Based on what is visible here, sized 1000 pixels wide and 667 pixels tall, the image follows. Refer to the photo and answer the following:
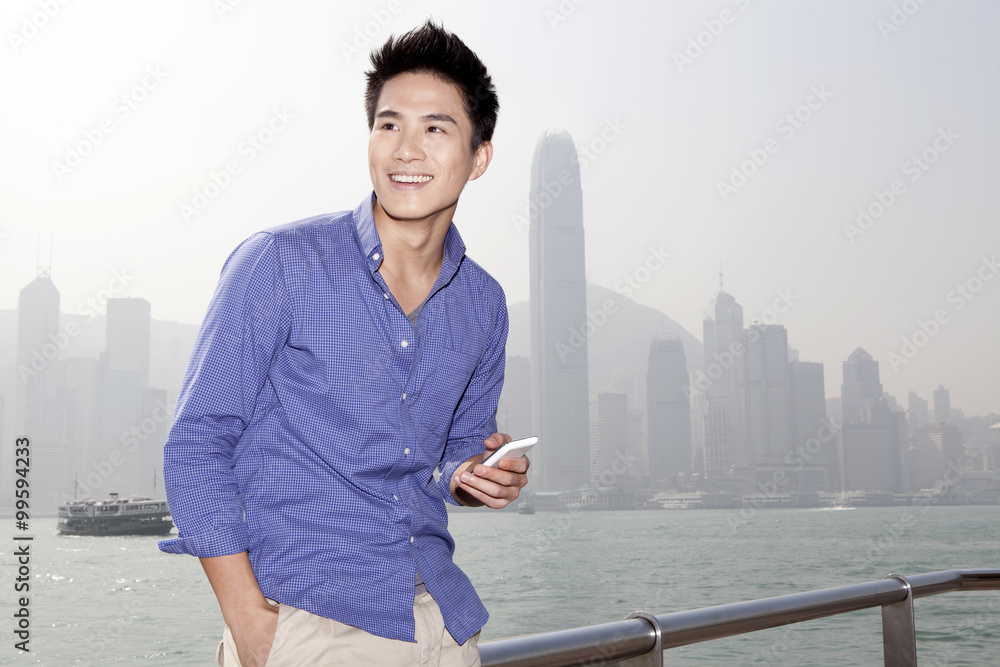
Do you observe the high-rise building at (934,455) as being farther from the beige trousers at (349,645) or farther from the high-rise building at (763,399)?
the beige trousers at (349,645)

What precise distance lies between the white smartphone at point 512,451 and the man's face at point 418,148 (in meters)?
0.36

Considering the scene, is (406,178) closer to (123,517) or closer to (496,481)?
(496,481)

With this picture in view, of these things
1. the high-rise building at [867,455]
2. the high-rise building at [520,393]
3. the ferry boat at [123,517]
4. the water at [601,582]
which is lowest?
the water at [601,582]

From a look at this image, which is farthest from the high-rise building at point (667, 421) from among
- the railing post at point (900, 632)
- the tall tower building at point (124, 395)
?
the railing post at point (900, 632)

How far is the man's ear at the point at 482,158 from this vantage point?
4.26ft

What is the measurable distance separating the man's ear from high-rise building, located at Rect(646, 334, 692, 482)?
238 ft

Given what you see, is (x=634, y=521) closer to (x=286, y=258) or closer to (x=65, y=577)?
(x=65, y=577)

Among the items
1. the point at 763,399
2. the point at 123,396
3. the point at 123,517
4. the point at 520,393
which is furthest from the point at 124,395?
the point at 763,399

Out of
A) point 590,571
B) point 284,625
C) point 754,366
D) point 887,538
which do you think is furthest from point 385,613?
point 754,366

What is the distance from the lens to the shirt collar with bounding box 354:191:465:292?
1072 millimetres

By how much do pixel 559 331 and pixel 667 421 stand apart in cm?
2067

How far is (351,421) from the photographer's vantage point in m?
0.97

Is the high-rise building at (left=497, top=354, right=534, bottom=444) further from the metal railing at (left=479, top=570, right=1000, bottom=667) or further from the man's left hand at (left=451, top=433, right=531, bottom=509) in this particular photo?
the man's left hand at (left=451, top=433, right=531, bottom=509)

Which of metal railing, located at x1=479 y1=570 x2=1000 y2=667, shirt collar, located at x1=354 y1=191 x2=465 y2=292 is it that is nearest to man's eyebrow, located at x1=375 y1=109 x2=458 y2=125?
shirt collar, located at x1=354 y1=191 x2=465 y2=292
